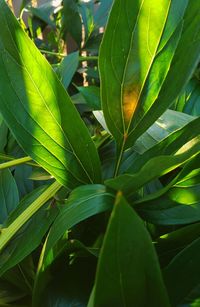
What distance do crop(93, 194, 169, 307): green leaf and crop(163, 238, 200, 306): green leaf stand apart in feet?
0.10

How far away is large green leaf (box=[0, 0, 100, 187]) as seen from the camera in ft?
0.98

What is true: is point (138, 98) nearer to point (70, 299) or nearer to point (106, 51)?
point (106, 51)

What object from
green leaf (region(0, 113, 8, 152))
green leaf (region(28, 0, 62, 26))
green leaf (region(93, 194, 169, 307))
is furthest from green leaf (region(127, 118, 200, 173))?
green leaf (region(28, 0, 62, 26))

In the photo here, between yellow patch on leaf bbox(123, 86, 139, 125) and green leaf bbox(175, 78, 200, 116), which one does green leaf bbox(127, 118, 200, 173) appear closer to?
yellow patch on leaf bbox(123, 86, 139, 125)

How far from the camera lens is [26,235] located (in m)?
0.33

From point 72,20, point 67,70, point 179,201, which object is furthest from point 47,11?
point 179,201

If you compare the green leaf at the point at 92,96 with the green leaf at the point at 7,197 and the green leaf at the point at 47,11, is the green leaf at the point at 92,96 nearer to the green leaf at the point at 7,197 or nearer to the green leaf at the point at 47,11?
the green leaf at the point at 7,197

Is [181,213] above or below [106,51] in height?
below

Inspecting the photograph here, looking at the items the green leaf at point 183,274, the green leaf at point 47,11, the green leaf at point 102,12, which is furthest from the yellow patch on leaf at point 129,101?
the green leaf at point 47,11

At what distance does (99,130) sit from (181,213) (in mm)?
201

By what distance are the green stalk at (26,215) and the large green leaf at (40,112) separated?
0.04m

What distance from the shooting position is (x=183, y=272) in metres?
0.25

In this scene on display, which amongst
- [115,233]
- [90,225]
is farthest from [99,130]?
[115,233]

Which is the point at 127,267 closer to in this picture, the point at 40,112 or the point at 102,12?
the point at 40,112
